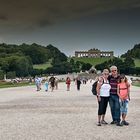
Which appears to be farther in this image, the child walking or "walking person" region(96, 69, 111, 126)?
"walking person" region(96, 69, 111, 126)

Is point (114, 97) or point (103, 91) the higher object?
point (103, 91)

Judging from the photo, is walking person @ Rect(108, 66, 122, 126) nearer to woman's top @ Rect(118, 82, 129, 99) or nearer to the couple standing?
the couple standing

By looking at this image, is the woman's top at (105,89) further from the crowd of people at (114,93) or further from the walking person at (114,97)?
the walking person at (114,97)

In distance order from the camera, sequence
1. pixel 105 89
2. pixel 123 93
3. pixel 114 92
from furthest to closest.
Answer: pixel 114 92
pixel 105 89
pixel 123 93

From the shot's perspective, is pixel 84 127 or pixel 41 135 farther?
pixel 84 127

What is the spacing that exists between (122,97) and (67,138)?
3.80 meters

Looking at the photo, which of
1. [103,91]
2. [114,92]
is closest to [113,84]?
[114,92]

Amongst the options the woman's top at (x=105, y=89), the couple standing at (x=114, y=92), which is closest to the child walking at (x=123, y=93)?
the couple standing at (x=114, y=92)

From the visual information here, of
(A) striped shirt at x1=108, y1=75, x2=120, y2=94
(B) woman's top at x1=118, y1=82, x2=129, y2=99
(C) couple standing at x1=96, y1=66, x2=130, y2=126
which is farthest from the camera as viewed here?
(A) striped shirt at x1=108, y1=75, x2=120, y2=94

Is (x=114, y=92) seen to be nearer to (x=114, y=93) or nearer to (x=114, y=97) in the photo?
(x=114, y=93)

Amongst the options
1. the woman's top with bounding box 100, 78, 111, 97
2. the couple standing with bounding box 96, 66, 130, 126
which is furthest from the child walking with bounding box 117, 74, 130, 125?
the woman's top with bounding box 100, 78, 111, 97

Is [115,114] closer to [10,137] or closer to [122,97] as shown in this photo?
[122,97]

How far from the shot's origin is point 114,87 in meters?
16.2

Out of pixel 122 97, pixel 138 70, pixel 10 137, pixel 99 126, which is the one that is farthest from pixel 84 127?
pixel 138 70
